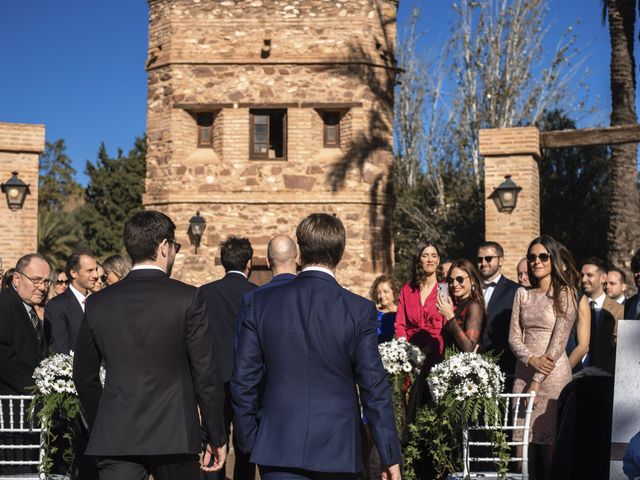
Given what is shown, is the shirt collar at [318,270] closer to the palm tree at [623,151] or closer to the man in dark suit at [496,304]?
the man in dark suit at [496,304]

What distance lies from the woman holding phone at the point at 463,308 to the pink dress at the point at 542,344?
395 mm

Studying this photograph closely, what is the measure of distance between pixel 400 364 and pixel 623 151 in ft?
36.0

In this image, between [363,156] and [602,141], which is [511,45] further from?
[602,141]

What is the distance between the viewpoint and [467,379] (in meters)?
5.62

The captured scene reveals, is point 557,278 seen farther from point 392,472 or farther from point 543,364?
point 392,472

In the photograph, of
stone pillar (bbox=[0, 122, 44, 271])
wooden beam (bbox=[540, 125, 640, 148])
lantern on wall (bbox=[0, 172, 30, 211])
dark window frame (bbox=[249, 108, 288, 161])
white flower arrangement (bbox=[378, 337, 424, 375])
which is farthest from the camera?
dark window frame (bbox=[249, 108, 288, 161])

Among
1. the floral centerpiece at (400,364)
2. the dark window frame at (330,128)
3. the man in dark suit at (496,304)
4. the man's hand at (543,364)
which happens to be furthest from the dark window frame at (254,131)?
the man's hand at (543,364)

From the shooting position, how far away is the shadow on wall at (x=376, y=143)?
19.0 metres

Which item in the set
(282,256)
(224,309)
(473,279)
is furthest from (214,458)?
(473,279)

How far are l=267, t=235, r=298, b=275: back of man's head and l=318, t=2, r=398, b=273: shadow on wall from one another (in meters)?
13.0

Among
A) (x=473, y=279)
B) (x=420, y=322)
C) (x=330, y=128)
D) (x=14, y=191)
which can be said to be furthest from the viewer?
(x=330, y=128)

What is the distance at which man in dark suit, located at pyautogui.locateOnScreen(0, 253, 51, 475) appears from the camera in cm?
604

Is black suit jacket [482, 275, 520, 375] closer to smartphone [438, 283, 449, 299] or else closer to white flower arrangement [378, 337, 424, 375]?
smartphone [438, 283, 449, 299]

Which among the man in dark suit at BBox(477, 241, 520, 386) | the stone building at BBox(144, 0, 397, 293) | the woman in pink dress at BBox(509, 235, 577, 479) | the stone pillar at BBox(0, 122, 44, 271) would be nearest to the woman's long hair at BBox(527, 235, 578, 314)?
the woman in pink dress at BBox(509, 235, 577, 479)
